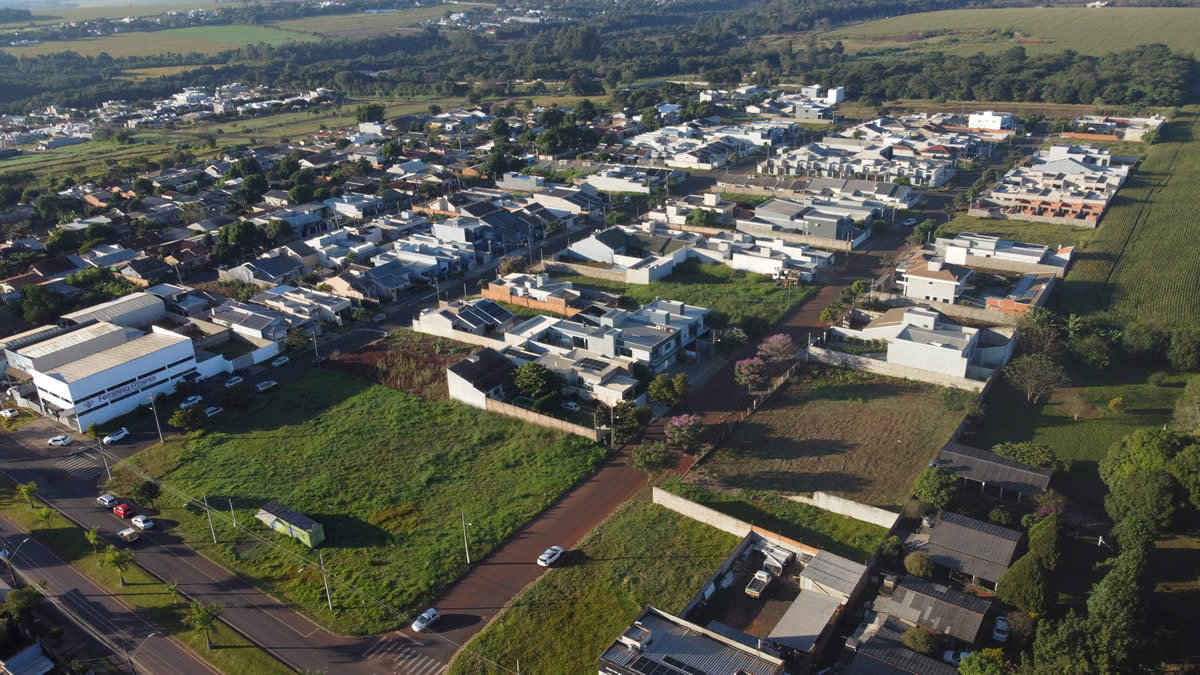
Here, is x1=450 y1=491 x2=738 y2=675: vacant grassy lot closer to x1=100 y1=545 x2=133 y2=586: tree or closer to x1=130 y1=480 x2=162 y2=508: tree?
x1=100 y1=545 x2=133 y2=586: tree

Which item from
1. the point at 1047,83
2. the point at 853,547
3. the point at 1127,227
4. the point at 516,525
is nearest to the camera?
the point at 853,547

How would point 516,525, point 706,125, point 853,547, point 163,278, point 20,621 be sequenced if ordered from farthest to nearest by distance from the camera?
point 706,125 < point 163,278 < point 516,525 < point 853,547 < point 20,621

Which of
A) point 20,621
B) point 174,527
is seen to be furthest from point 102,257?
point 20,621

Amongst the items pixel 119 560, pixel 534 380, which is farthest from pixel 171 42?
pixel 119 560

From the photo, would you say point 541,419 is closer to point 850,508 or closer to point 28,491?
point 850,508

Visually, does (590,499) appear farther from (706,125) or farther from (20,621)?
(706,125)

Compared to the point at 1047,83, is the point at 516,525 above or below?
below
